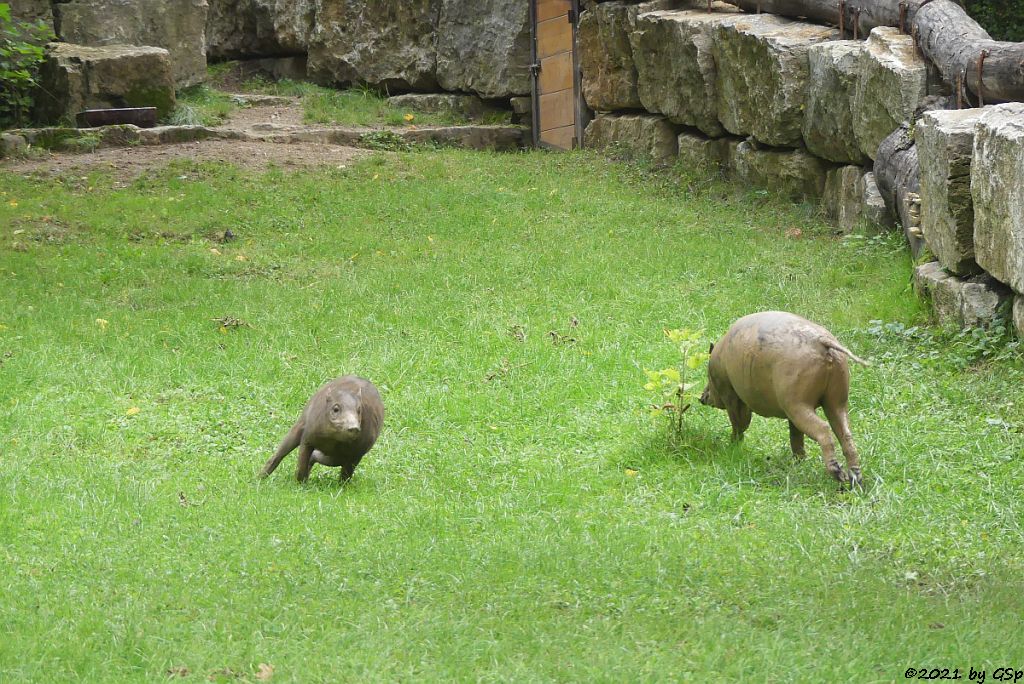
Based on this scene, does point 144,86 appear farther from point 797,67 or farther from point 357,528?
point 357,528

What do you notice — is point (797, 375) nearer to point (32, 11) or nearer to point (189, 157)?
point (189, 157)

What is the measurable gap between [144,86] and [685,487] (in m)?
13.0

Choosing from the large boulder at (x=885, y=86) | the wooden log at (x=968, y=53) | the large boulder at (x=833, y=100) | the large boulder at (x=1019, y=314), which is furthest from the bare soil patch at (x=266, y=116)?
the large boulder at (x=1019, y=314)

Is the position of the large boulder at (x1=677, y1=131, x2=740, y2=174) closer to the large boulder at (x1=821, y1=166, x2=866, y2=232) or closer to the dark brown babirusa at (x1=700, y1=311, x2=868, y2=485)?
the large boulder at (x1=821, y1=166, x2=866, y2=232)

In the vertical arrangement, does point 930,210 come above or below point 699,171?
above

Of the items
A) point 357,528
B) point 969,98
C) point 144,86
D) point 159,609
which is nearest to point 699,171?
point 969,98

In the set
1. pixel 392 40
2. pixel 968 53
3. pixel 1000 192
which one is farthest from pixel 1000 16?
pixel 392 40

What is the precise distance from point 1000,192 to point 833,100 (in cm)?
514

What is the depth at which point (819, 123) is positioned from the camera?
41.7 ft

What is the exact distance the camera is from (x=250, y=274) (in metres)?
11.3

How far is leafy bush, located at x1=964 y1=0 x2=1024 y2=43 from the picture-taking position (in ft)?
50.1

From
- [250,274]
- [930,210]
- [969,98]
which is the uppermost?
[969,98]

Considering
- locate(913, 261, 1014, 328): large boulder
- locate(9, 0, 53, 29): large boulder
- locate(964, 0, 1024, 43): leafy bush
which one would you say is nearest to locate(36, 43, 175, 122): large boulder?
locate(9, 0, 53, 29): large boulder

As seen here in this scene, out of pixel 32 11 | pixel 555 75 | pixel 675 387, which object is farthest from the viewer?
pixel 555 75
